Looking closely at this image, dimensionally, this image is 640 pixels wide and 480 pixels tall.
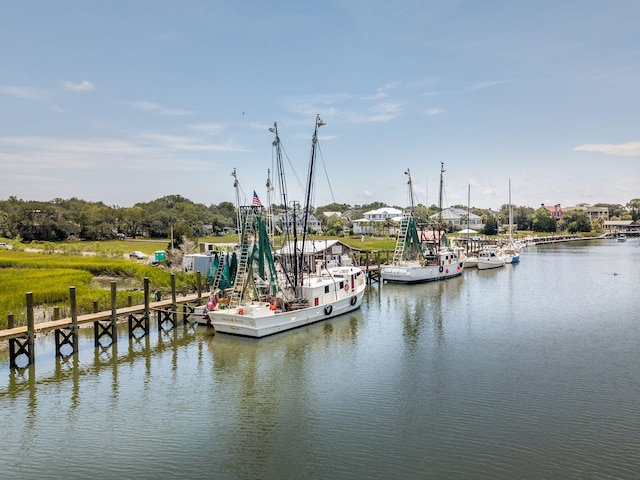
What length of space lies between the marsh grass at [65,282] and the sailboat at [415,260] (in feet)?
72.7

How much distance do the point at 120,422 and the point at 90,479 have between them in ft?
11.5

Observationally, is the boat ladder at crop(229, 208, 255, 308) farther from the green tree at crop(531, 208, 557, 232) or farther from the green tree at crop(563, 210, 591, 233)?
the green tree at crop(563, 210, 591, 233)

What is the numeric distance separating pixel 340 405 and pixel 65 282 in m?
28.4

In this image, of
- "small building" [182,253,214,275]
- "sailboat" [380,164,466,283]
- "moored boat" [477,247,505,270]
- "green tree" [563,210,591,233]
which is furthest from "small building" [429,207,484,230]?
"small building" [182,253,214,275]

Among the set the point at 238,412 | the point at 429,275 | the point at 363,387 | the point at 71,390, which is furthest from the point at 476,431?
the point at 429,275

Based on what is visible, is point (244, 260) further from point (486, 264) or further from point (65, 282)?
point (486, 264)

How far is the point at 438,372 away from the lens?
22.5 m

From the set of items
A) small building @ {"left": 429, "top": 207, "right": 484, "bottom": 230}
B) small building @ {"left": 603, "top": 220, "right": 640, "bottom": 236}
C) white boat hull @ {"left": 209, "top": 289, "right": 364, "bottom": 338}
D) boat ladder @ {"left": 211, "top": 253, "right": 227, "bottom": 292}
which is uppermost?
small building @ {"left": 429, "top": 207, "right": 484, "bottom": 230}

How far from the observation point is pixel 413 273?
171 ft

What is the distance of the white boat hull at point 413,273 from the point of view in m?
51.8

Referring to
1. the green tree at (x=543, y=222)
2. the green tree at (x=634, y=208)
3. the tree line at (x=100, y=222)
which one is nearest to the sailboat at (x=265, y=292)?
the tree line at (x=100, y=222)

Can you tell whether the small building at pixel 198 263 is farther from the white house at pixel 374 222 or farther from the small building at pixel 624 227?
the small building at pixel 624 227

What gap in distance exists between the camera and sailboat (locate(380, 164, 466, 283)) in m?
52.2

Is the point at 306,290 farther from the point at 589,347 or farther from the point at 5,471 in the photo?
the point at 5,471
